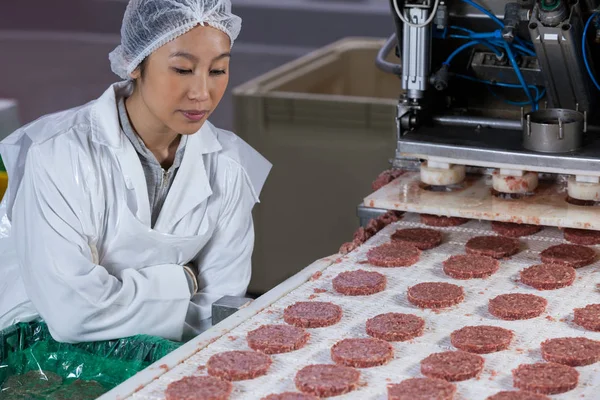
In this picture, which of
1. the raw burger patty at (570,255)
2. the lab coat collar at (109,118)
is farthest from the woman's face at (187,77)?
the raw burger patty at (570,255)

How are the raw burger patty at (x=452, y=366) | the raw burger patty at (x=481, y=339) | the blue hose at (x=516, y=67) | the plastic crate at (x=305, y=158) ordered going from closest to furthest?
the raw burger patty at (x=452, y=366) → the raw burger patty at (x=481, y=339) → the blue hose at (x=516, y=67) → the plastic crate at (x=305, y=158)

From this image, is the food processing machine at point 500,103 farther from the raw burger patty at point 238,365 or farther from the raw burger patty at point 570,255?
the raw burger patty at point 238,365

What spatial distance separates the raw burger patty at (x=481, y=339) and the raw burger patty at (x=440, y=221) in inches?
30.3

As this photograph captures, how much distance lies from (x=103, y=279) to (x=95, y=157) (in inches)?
13.2

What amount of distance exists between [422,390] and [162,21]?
1.19 metres

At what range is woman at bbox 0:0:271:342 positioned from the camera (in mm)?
2453

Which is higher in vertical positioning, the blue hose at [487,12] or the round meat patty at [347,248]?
the blue hose at [487,12]

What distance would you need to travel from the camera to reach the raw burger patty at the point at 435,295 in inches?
92.8

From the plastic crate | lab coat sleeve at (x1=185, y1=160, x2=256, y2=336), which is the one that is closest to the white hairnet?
lab coat sleeve at (x1=185, y1=160, x2=256, y2=336)

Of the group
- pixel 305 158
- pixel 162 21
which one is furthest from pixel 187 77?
pixel 305 158

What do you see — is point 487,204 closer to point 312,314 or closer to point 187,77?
point 312,314

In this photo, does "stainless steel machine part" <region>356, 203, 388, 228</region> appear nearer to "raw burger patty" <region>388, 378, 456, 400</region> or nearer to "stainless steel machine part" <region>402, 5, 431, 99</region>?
"stainless steel machine part" <region>402, 5, 431, 99</region>

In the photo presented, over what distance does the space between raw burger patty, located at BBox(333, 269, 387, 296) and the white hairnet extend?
0.73 metres

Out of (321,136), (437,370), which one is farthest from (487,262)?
(321,136)
